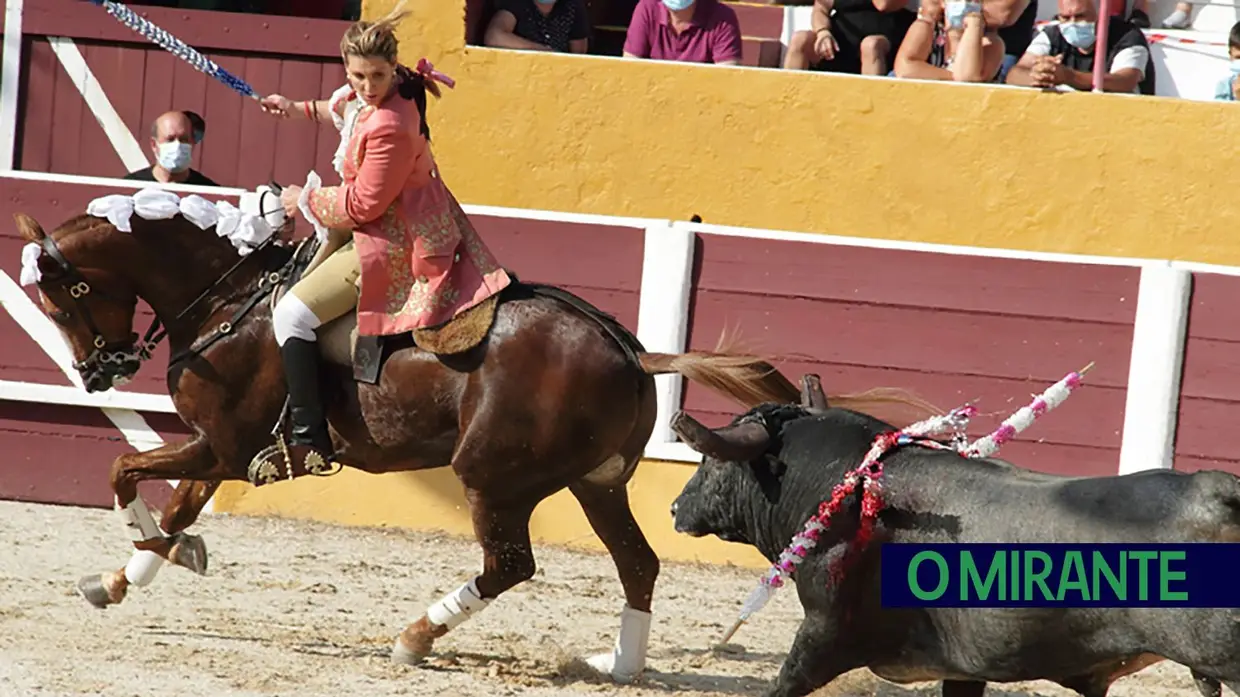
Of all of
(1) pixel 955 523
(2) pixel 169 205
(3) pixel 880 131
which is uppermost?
(3) pixel 880 131

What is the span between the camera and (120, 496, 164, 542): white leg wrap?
19.5 feet

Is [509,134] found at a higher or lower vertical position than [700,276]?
higher

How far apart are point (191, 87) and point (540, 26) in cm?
167

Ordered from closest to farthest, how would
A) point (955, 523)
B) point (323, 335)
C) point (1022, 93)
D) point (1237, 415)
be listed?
point (955, 523) < point (323, 335) < point (1237, 415) < point (1022, 93)

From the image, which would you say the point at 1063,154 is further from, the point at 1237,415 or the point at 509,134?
the point at 509,134

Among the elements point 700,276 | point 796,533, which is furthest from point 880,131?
point 796,533

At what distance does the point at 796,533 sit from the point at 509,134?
4.44 meters

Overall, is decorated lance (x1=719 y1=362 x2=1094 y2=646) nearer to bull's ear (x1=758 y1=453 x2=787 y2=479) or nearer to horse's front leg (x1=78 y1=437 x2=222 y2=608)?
bull's ear (x1=758 y1=453 x2=787 y2=479)

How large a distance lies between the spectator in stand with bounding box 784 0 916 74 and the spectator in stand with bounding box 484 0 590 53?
1.00 m

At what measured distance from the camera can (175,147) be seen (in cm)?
817

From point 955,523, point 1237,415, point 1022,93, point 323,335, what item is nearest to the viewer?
point 955,523

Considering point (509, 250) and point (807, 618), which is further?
point (509, 250)

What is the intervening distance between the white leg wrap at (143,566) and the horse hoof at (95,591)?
0.10 m

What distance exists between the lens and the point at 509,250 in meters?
7.87
